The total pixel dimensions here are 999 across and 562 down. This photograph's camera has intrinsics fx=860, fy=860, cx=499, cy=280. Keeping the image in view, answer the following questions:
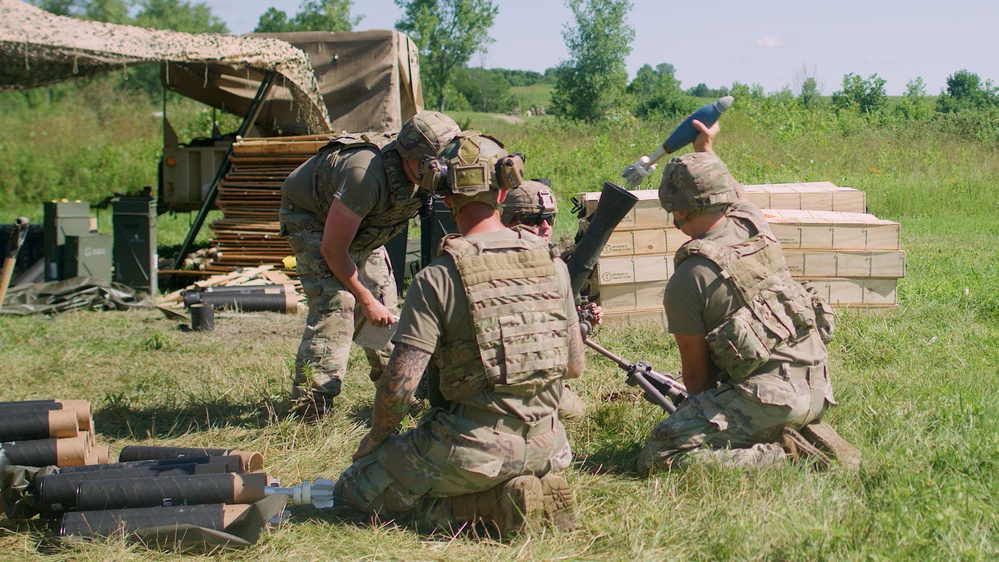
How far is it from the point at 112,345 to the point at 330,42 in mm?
6119

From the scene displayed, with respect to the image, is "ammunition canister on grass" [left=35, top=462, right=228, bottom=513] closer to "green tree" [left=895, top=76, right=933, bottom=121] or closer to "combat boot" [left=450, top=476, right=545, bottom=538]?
"combat boot" [left=450, top=476, right=545, bottom=538]

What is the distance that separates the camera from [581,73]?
161 ft

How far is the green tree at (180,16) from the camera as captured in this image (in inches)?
2124

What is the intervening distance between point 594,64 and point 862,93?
24.5m

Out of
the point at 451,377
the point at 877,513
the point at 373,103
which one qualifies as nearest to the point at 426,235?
the point at 451,377

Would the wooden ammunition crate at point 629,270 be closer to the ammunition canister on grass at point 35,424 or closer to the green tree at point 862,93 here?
the ammunition canister on grass at point 35,424

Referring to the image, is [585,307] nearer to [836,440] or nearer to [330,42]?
[836,440]

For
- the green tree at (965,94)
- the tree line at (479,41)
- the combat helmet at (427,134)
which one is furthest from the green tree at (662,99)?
the combat helmet at (427,134)

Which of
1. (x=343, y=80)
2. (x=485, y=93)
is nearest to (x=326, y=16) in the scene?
(x=485, y=93)

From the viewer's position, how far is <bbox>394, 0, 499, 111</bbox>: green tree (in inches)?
1956

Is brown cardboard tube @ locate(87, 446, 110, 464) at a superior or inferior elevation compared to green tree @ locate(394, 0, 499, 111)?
inferior

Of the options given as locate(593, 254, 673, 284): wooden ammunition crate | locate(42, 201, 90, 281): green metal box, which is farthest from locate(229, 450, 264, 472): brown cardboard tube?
locate(42, 201, 90, 281): green metal box

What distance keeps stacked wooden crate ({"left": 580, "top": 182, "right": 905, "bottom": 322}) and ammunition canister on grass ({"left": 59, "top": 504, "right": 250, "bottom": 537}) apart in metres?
4.33

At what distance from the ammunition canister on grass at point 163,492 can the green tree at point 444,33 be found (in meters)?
46.9
